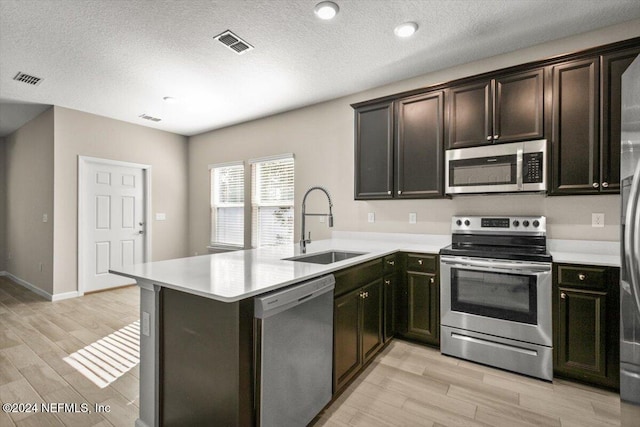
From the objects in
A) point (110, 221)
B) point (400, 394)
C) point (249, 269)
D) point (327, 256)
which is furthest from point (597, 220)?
point (110, 221)

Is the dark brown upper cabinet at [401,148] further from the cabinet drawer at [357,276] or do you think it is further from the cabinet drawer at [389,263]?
the cabinet drawer at [357,276]

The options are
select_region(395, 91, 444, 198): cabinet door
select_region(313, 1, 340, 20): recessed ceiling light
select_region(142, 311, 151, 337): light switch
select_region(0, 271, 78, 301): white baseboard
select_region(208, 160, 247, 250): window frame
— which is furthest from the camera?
select_region(208, 160, 247, 250): window frame

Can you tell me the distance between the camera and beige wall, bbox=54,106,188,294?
14.1 feet

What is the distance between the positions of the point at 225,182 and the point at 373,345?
4020 mm

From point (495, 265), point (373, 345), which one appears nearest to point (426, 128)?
point (495, 265)

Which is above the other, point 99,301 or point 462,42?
point 462,42

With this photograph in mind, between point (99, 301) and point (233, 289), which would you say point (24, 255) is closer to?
point (99, 301)

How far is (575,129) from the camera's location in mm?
2377

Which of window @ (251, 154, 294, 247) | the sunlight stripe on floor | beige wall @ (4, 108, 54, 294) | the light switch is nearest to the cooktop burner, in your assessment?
the light switch

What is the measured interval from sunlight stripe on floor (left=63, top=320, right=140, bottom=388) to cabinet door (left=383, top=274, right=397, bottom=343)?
2181 mm

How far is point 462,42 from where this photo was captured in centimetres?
274

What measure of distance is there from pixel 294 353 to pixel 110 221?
474 cm

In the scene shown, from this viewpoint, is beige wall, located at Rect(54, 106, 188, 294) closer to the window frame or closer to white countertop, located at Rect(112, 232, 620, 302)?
the window frame

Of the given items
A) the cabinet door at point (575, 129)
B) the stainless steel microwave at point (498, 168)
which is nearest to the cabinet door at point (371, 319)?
the stainless steel microwave at point (498, 168)
